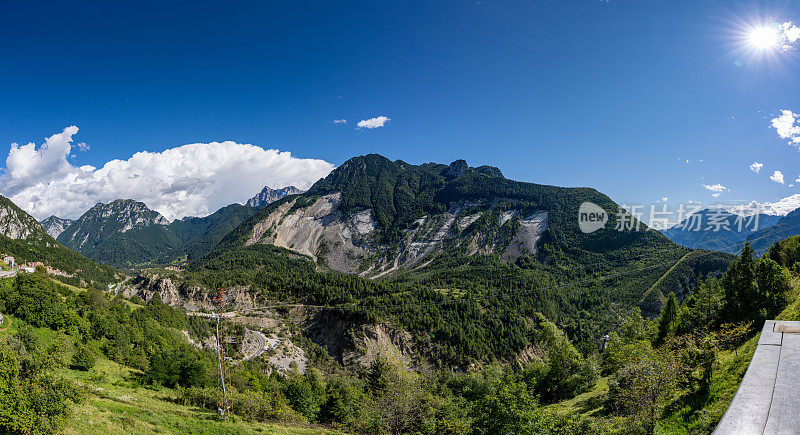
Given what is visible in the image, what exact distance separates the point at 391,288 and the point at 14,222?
241 m

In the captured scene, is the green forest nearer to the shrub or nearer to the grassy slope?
the shrub

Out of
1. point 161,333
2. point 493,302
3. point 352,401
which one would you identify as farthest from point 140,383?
point 493,302

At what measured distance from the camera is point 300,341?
295ft

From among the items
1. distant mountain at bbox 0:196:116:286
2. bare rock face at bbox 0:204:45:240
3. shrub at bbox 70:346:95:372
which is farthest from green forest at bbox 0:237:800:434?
bare rock face at bbox 0:204:45:240

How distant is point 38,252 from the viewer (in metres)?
156

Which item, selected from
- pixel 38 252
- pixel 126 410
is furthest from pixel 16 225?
pixel 126 410

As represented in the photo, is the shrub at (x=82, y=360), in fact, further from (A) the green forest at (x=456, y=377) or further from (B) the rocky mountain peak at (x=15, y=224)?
(B) the rocky mountain peak at (x=15, y=224)

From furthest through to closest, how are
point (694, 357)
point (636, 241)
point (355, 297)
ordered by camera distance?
point (636, 241), point (355, 297), point (694, 357)

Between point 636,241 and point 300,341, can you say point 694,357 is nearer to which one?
point 300,341

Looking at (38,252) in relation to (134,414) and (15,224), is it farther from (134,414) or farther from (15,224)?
(134,414)

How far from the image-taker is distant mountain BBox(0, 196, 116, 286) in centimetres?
13750

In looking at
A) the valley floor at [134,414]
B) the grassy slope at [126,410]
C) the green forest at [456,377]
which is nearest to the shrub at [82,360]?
the green forest at [456,377]

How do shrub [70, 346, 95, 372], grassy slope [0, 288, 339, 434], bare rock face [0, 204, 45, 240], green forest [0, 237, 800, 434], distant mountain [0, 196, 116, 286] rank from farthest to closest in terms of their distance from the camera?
bare rock face [0, 204, 45, 240], distant mountain [0, 196, 116, 286], shrub [70, 346, 95, 372], grassy slope [0, 288, 339, 434], green forest [0, 237, 800, 434]

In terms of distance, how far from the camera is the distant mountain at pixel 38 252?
137500mm
